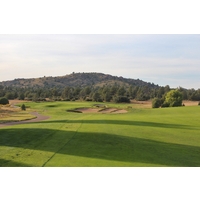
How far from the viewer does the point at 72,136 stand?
1988 centimetres

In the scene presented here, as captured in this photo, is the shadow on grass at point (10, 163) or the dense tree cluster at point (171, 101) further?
the dense tree cluster at point (171, 101)

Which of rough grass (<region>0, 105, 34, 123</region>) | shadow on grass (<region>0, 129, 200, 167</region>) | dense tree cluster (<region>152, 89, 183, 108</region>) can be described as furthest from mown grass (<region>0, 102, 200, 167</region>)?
dense tree cluster (<region>152, 89, 183, 108</region>)

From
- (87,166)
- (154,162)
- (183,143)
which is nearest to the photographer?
(87,166)

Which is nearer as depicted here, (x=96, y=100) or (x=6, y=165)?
(x=6, y=165)

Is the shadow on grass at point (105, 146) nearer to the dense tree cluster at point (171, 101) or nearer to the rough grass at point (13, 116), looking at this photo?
the rough grass at point (13, 116)

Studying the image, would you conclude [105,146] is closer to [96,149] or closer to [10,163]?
[96,149]

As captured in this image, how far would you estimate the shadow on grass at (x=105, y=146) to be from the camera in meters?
13.9

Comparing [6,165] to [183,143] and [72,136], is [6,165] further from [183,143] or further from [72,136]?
[183,143]

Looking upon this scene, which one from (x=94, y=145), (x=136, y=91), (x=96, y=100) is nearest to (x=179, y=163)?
(x=94, y=145)

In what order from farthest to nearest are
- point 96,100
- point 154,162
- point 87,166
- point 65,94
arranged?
point 65,94, point 96,100, point 154,162, point 87,166

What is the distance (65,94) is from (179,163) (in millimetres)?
101625

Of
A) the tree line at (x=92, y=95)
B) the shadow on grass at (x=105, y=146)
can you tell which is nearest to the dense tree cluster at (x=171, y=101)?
the tree line at (x=92, y=95)

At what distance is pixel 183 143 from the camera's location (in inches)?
752

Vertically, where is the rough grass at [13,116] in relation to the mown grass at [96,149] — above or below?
below
